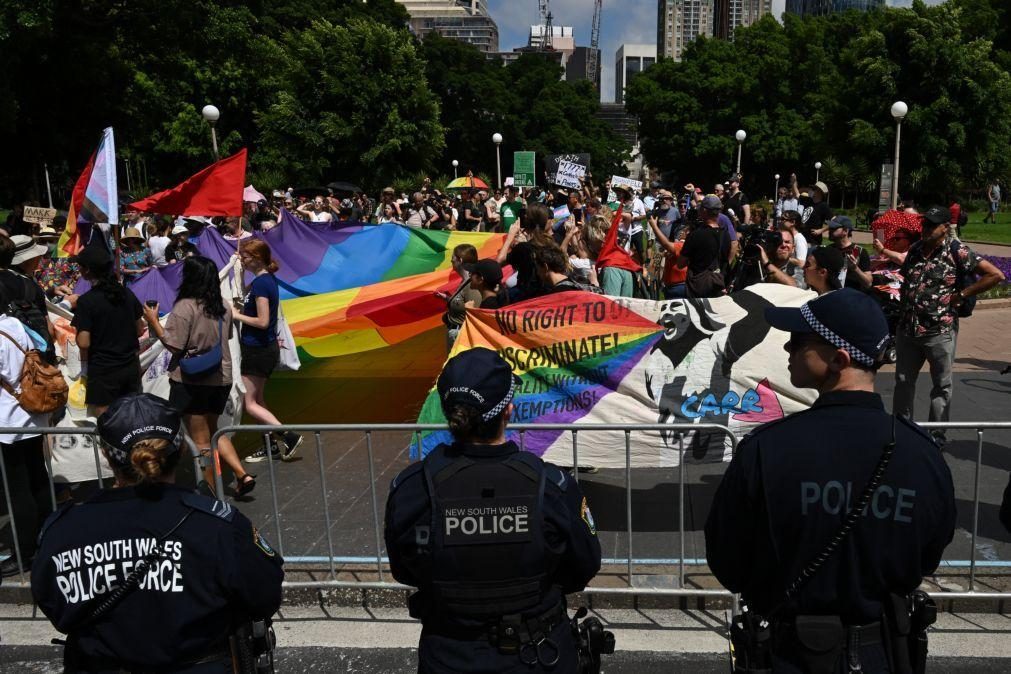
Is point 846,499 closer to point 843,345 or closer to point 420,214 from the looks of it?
point 843,345

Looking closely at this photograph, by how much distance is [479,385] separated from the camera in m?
2.78

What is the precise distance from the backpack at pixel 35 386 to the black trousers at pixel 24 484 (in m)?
0.24

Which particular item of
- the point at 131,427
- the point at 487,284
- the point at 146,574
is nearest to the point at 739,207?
the point at 487,284

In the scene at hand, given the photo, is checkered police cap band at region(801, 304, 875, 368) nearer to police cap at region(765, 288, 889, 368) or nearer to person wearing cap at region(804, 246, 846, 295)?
police cap at region(765, 288, 889, 368)

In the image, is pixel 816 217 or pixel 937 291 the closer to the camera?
pixel 937 291

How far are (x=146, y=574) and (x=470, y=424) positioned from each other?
3.32 ft

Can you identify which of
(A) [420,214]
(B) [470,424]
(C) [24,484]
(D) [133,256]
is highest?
(B) [470,424]

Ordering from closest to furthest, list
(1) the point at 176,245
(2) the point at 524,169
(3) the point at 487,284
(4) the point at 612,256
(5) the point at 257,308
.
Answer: (3) the point at 487,284
(5) the point at 257,308
(4) the point at 612,256
(1) the point at 176,245
(2) the point at 524,169

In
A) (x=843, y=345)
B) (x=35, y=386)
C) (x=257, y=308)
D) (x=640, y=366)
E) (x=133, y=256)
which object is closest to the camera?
(x=843, y=345)

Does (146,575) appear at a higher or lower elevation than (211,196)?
lower

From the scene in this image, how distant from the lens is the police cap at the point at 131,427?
2.72m

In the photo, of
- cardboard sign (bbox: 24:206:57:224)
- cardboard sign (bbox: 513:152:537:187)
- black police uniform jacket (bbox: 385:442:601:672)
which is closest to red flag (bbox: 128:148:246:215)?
cardboard sign (bbox: 24:206:57:224)

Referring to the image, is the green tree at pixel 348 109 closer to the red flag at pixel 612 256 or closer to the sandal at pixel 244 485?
the red flag at pixel 612 256

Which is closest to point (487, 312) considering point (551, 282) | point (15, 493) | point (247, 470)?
point (551, 282)
